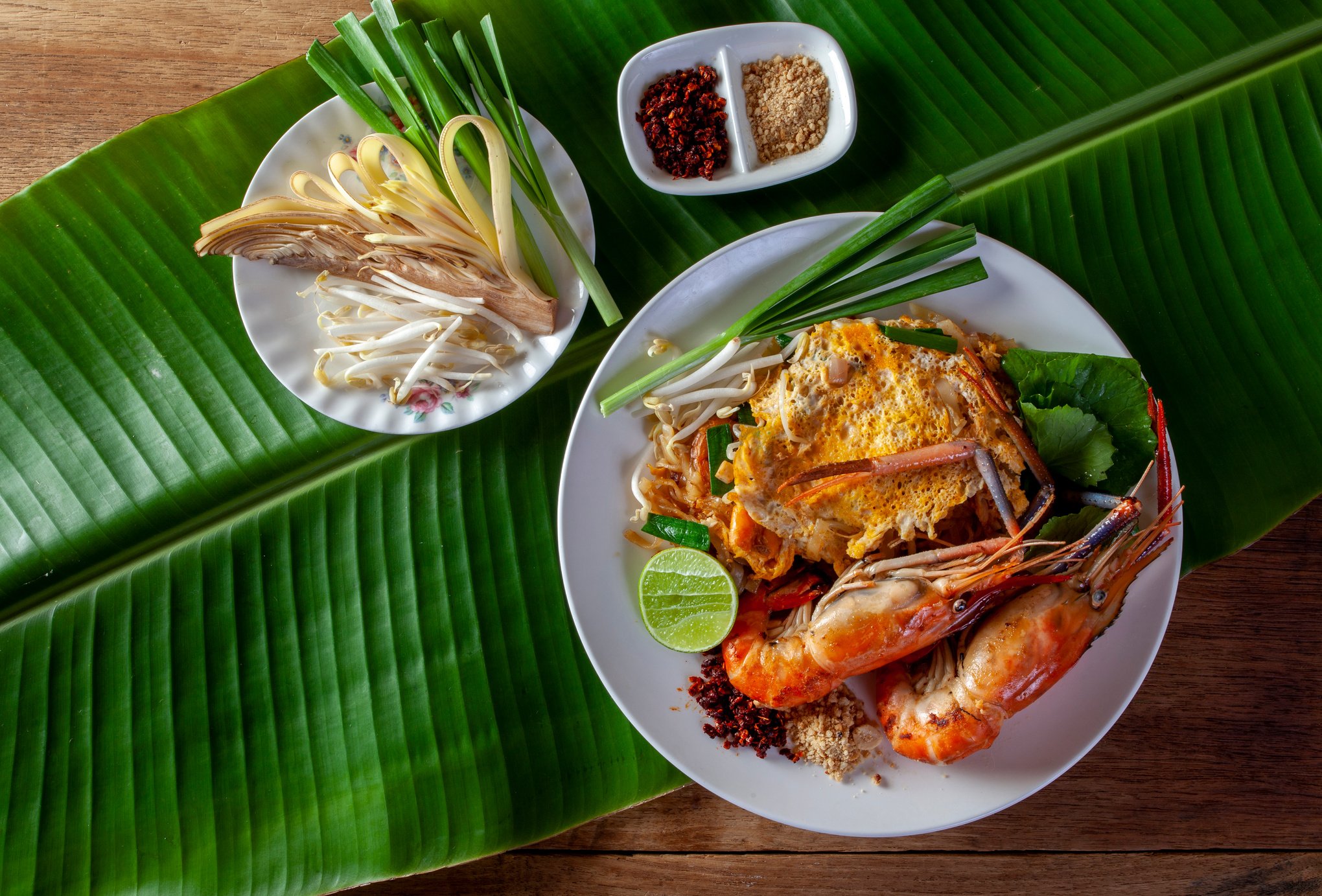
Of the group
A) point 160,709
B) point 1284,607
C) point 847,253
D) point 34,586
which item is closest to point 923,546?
point 847,253

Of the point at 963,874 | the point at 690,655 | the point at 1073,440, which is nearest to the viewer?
the point at 1073,440

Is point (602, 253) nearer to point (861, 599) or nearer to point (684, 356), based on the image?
point (684, 356)

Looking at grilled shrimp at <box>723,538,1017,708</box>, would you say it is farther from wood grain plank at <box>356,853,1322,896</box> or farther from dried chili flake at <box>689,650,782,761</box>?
wood grain plank at <box>356,853,1322,896</box>

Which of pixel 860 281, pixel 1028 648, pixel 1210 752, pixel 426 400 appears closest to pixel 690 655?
pixel 1028 648

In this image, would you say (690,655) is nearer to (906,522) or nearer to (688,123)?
(906,522)

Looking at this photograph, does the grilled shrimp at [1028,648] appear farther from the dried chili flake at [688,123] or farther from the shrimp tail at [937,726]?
the dried chili flake at [688,123]

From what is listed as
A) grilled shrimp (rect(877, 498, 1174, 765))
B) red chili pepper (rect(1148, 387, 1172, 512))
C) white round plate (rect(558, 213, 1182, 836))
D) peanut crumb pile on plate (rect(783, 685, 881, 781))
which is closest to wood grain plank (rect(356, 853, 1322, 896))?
white round plate (rect(558, 213, 1182, 836))
